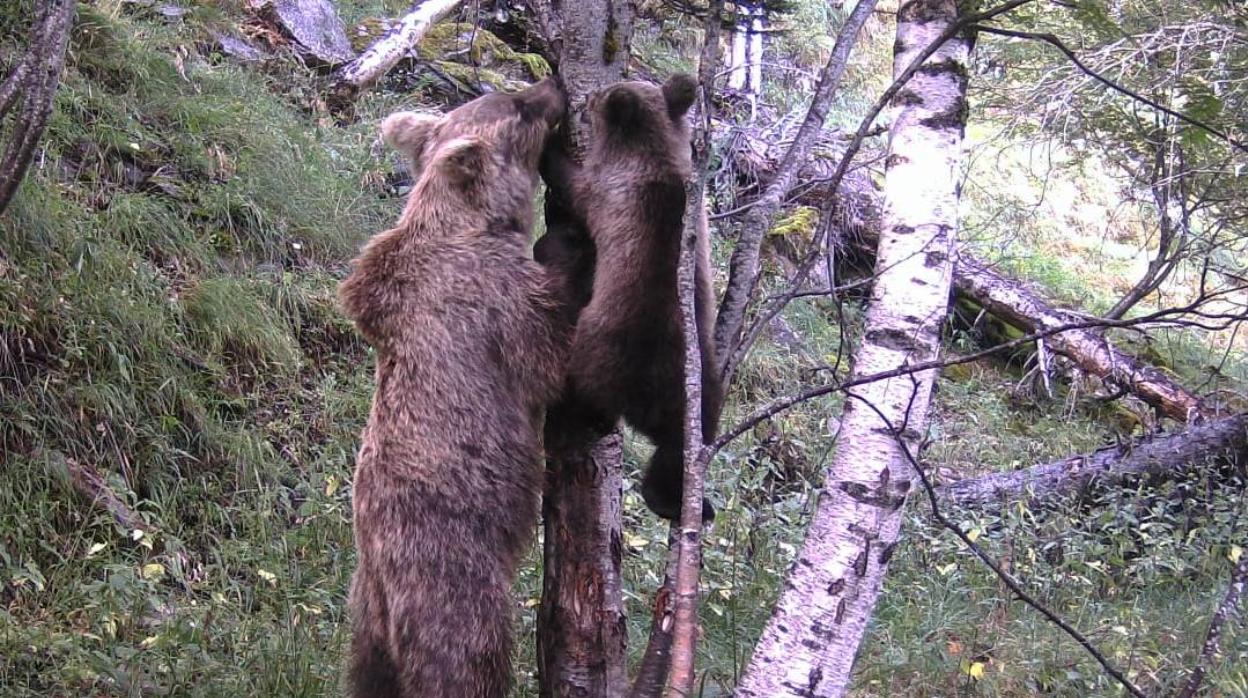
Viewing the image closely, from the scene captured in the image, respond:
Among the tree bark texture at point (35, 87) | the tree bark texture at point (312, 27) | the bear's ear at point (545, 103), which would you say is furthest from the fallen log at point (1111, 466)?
Result: the tree bark texture at point (312, 27)

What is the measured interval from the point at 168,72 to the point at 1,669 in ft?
15.4

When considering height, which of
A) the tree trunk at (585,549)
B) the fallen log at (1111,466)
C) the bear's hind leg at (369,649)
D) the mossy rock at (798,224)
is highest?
the tree trunk at (585,549)

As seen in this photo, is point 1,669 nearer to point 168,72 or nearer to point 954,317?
point 168,72

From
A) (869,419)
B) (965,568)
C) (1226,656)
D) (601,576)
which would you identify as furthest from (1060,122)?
(601,576)

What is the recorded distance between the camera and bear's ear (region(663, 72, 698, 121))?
340 centimetres

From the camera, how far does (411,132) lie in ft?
12.6

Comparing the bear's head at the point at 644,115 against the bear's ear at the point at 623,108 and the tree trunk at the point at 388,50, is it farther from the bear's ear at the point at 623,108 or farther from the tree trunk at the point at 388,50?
the tree trunk at the point at 388,50

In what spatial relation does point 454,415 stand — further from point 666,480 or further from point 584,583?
point 666,480

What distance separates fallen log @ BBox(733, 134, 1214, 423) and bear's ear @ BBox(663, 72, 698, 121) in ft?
16.8

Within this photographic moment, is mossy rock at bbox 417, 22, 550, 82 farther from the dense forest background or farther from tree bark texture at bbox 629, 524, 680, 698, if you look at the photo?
tree bark texture at bbox 629, 524, 680, 698

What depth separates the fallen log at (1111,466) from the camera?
6.86 metres

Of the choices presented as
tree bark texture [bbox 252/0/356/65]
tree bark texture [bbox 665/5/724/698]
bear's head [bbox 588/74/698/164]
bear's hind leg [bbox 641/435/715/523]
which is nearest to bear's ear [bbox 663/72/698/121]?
bear's head [bbox 588/74/698/164]

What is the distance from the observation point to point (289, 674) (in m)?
3.86

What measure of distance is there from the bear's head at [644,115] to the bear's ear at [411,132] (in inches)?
29.9
